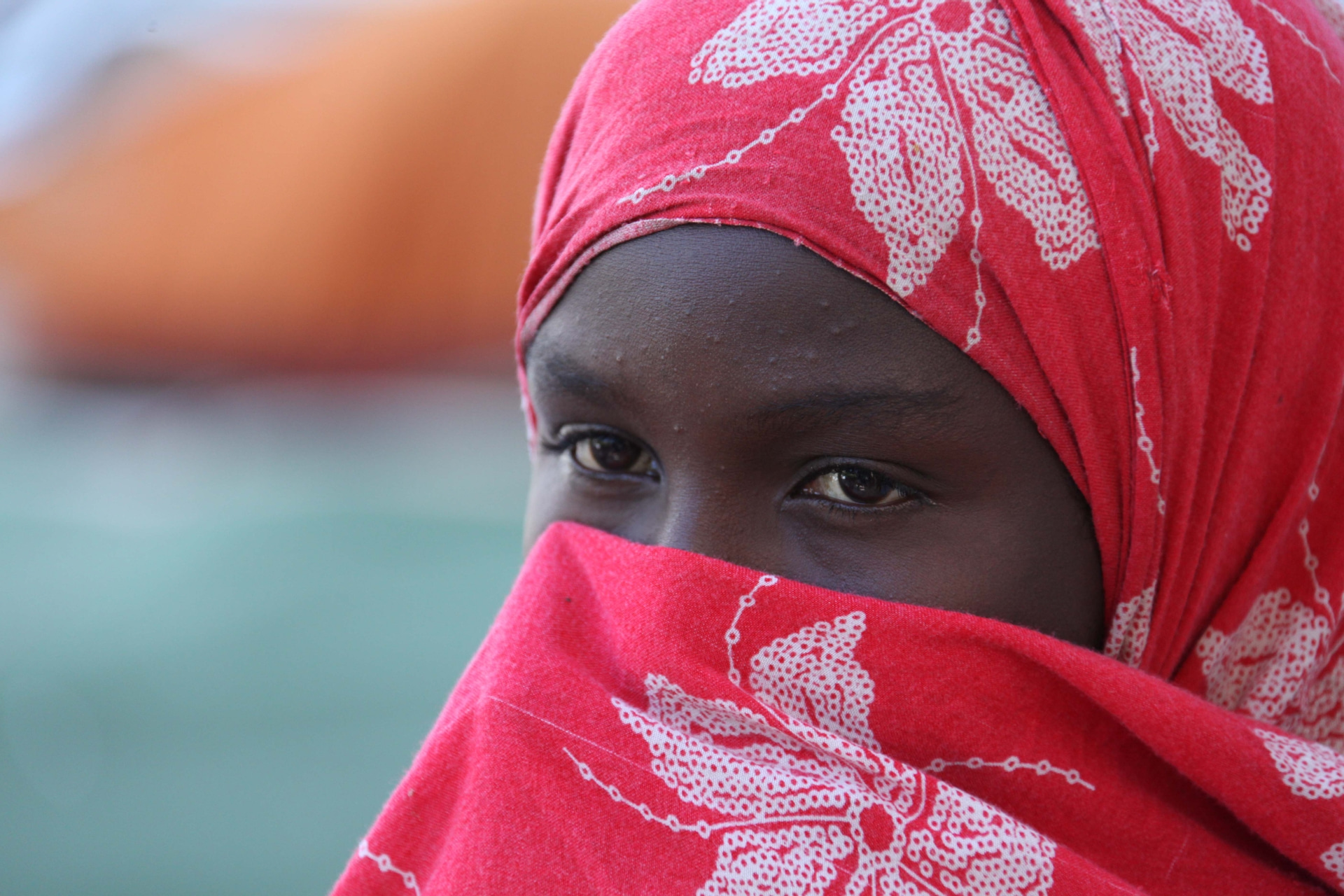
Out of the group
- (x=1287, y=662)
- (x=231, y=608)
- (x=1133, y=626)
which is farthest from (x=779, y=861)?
(x=231, y=608)

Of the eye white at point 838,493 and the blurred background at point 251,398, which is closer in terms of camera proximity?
the eye white at point 838,493

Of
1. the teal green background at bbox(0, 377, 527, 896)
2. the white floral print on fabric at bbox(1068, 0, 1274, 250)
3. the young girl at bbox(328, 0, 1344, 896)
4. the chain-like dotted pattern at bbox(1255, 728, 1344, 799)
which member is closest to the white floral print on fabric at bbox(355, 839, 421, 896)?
the young girl at bbox(328, 0, 1344, 896)

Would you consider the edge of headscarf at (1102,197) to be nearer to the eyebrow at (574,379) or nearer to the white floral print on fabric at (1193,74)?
the white floral print on fabric at (1193,74)

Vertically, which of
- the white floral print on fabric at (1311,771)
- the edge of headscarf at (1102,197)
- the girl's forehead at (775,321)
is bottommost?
the white floral print on fabric at (1311,771)

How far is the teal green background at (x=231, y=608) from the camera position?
9.18 feet

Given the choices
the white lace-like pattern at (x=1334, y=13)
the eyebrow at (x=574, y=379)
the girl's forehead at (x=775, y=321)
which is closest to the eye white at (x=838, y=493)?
the girl's forehead at (x=775, y=321)

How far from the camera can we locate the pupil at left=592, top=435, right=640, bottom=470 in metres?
1.19

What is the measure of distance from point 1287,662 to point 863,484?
445mm

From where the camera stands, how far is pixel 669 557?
102cm

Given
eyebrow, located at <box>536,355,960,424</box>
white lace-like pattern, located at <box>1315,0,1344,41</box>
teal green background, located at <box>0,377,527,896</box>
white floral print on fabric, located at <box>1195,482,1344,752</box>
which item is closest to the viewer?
eyebrow, located at <box>536,355,960,424</box>

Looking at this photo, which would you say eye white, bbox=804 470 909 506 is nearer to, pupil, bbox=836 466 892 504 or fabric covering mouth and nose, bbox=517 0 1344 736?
pupil, bbox=836 466 892 504

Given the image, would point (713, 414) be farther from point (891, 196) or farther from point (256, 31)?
point (256, 31)

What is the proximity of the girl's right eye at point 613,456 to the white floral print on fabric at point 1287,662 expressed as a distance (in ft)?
1.87

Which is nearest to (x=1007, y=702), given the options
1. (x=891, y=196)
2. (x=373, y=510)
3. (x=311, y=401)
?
A: (x=891, y=196)
